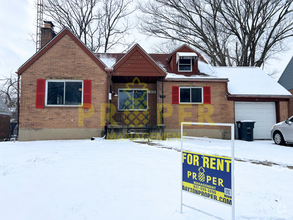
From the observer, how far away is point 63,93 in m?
9.85

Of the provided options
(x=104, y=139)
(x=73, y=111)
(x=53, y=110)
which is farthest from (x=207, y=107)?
(x=53, y=110)

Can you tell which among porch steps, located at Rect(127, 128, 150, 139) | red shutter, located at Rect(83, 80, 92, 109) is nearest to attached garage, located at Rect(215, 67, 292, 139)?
porch steps, located at Rect(127, 128, 150, 139)

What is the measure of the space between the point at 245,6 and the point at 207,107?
583 inches

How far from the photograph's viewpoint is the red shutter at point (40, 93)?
962 cm

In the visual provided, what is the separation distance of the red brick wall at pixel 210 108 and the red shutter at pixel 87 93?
432 centimetres

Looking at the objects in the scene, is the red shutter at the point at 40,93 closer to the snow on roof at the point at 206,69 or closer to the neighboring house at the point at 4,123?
the snow on roof at the point at 206,69

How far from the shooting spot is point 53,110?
9.66 meters

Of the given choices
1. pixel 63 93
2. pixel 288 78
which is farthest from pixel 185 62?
pixel 288 78

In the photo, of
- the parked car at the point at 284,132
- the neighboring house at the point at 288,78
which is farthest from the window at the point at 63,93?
the neighboring house at the point at 288,78

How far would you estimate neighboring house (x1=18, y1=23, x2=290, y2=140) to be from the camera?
967 cm

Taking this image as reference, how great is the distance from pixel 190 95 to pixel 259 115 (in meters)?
4.68

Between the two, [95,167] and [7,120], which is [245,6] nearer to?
[95,167]

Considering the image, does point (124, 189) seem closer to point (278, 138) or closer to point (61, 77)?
point (61, 77)

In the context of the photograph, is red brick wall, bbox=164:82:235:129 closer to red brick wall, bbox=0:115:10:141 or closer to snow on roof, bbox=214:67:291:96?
snow on roof, bbox=214:67:291:96
